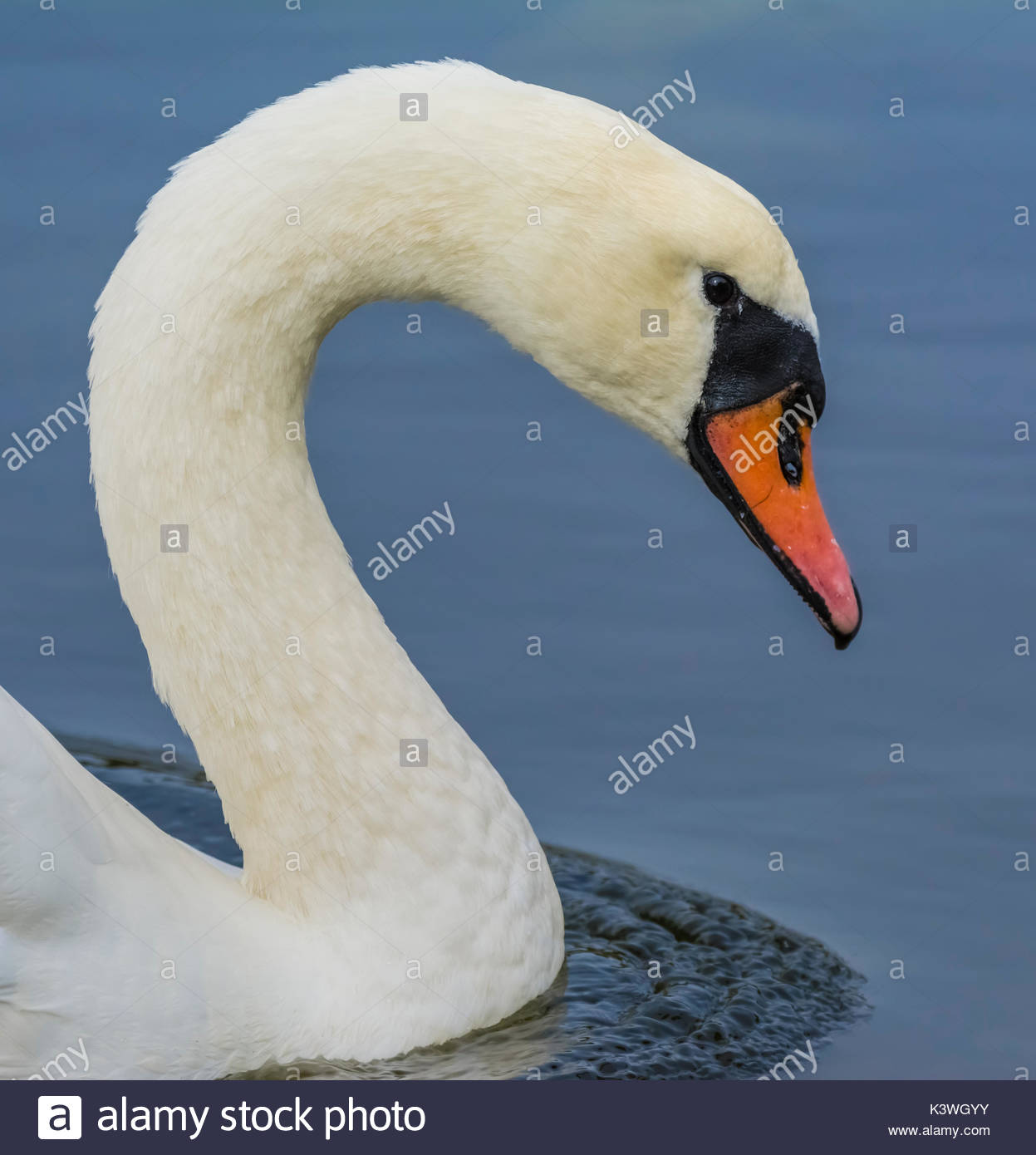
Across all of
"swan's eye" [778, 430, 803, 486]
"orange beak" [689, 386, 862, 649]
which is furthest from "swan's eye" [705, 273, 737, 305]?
"swan's eye" [778, 430, 803, 486]

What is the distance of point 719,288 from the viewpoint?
476 centimetres

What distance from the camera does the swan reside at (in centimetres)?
459

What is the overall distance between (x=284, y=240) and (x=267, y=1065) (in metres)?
1.93

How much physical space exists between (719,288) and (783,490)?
0.58 meters

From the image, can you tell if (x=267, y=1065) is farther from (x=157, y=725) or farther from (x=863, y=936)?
(x=157, y=725)

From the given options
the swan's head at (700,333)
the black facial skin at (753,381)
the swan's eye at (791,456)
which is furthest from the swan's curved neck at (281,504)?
the swan's eye at (791,456)

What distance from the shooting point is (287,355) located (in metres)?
4.80

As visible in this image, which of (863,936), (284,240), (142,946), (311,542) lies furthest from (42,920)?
(863,936)

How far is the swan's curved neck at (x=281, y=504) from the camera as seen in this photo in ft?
15.1

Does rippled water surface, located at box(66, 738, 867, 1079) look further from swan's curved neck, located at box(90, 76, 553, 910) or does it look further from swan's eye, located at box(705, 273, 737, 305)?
swan's eye, located at box(705, 273, 737, 305)

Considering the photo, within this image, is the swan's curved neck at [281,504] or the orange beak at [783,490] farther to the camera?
the orange beak at [783,490]
